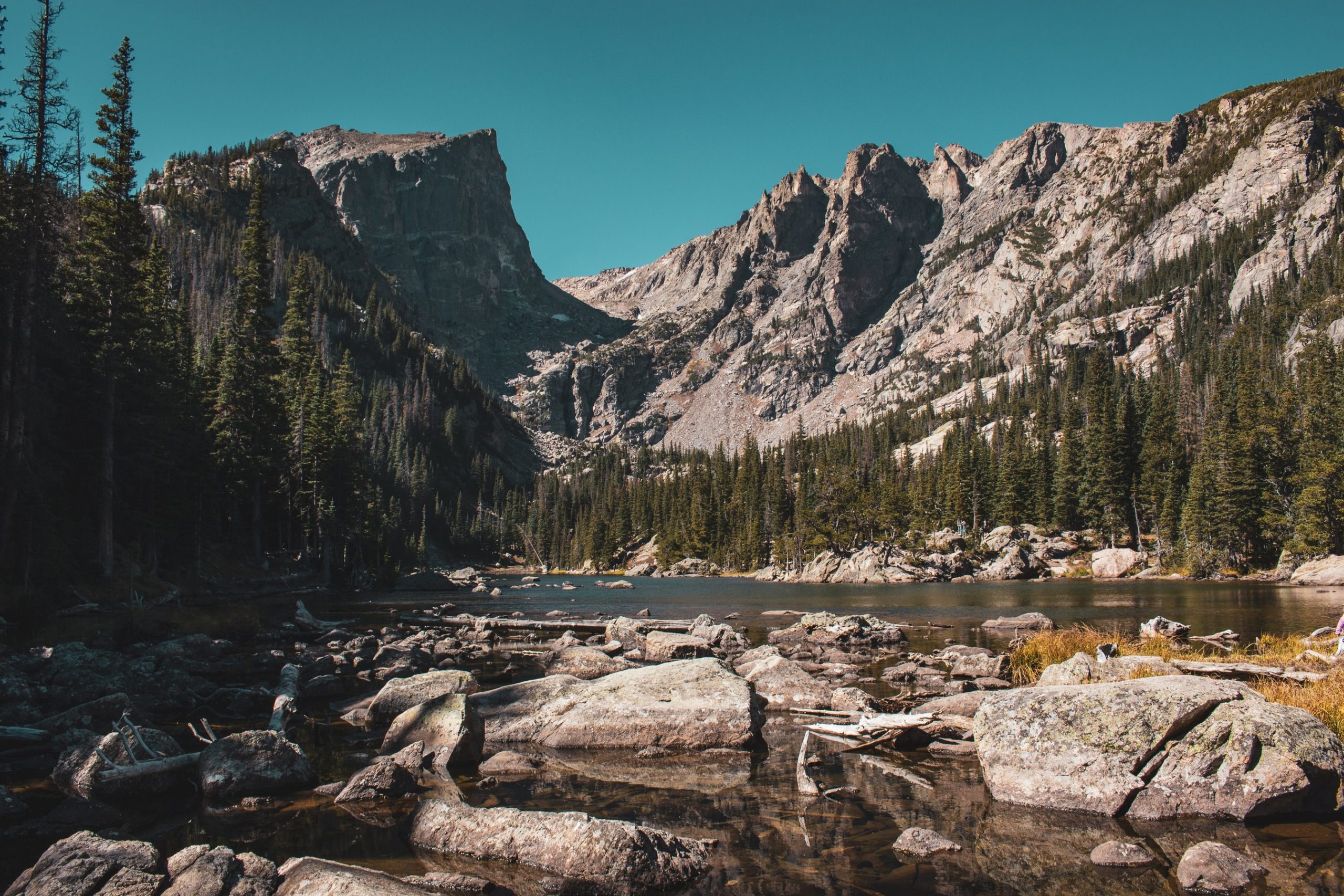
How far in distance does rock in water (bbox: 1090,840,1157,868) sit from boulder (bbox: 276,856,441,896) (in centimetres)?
725

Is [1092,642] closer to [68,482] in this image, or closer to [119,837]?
[119,837]

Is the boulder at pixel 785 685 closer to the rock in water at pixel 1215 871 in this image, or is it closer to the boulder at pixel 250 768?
the rock in water at pixel 1215 871

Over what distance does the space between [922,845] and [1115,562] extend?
79338 millimetres

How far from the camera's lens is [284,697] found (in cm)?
1411

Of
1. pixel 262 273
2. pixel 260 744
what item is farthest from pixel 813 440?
pixel 260 744

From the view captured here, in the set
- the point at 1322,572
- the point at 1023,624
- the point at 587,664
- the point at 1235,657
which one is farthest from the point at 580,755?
the point at 1322,572

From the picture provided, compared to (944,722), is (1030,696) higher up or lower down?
higher up

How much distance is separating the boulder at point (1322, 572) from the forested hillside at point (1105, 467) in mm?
3140

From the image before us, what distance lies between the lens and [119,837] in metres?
8.38

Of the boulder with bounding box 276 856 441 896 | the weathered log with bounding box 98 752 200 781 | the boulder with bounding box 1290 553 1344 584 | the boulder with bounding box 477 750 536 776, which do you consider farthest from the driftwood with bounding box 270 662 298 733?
the boulder with bounding box 1290 553 1344 584

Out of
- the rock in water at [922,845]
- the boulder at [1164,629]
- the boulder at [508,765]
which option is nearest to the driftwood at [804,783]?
the rock in water at [922,845]

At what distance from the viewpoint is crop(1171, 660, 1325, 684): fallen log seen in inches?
499

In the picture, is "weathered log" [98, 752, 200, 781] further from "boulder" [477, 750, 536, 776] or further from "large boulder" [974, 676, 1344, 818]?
"large boulder" [974, 676, 1344, 818]

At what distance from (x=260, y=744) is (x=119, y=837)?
224 centimetres
